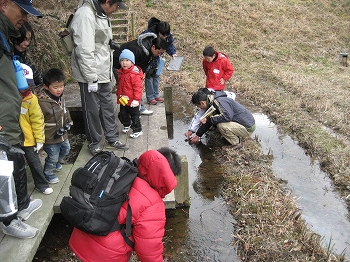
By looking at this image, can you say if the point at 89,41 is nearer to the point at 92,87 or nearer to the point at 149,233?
the point at 92,87

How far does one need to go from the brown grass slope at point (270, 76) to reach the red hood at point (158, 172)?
1768mm

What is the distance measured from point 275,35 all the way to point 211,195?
12.0 metres

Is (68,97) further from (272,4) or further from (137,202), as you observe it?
(272,4)

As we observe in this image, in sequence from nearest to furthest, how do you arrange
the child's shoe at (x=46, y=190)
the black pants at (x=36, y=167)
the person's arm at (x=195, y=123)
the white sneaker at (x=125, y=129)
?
the black pants at (x=36, y=167)
the child's shoe at (x=46, y=190)
the white sneaker at (x=125, y=129)
the person's arm at (x=195, y=123)

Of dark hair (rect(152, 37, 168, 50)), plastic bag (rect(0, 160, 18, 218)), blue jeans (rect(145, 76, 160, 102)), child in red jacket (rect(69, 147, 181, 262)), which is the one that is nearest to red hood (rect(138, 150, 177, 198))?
child in red jacket (rect(69, 147, 181, 262))

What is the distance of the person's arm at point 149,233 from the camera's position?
2281mm

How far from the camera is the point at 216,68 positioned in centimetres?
672

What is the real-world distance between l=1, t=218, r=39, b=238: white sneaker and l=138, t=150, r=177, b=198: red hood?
58.9 inches

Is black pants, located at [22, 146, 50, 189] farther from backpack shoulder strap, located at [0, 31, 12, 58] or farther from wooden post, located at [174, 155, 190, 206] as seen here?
wooden post, located at [174, 155, 190, 206]

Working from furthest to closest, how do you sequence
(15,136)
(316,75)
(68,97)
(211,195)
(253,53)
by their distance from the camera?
(253,53), (316,75), (68,97), (211,195), (15,136)

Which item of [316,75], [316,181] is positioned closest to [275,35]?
[316,75]

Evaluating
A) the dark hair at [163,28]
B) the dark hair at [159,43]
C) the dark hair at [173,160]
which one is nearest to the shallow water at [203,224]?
the dark hair at [173,160]

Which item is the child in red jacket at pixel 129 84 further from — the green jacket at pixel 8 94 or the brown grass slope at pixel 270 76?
the green jacket at pixel 8 94

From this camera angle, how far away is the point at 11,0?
104 inches
